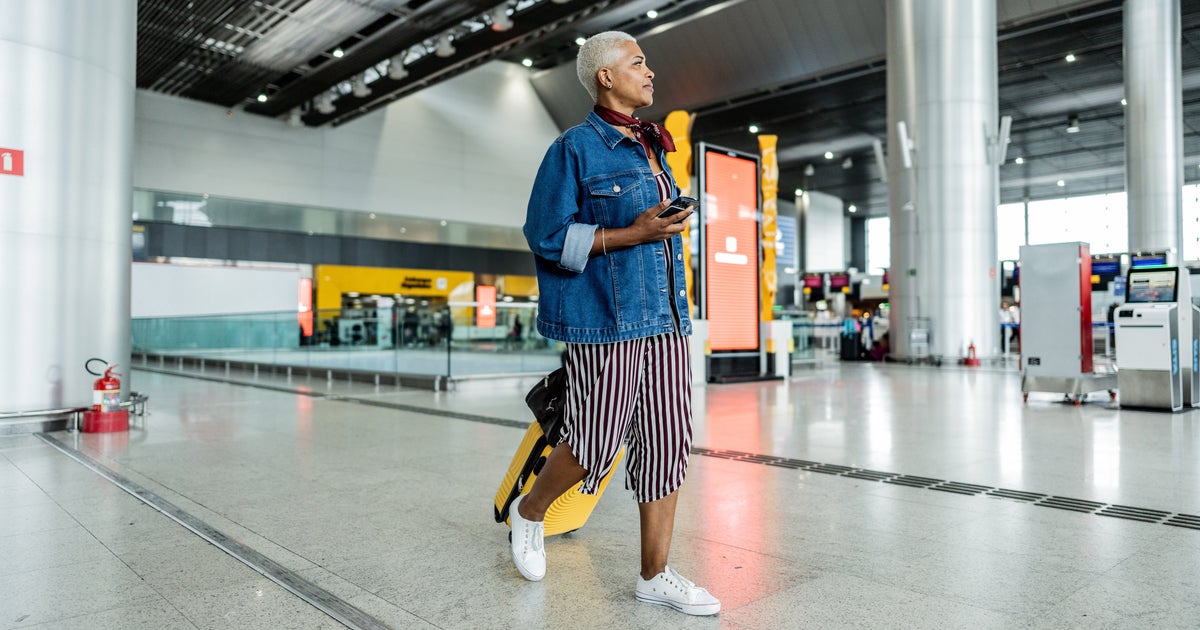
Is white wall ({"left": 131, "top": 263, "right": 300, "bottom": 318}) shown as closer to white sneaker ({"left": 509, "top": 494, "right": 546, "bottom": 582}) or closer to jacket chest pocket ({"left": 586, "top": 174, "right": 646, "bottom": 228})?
white sneaker ({"left": 509, "top": 494, "right": 546, "bottom": 582})

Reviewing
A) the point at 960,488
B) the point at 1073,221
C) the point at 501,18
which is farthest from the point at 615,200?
the point at 1073,221

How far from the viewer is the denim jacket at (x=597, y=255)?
6.56ft

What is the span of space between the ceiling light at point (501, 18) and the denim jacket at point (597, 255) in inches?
596

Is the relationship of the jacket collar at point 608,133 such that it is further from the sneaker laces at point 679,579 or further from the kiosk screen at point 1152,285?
the kiosk screen at point 1152,285

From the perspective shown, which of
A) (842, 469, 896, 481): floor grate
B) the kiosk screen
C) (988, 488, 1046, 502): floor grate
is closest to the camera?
(988, 488, 1046, 502): floor grate

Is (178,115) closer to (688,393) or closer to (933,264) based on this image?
(933,264)

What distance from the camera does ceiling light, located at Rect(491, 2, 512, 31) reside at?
1605 cm

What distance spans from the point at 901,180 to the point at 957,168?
1.17m

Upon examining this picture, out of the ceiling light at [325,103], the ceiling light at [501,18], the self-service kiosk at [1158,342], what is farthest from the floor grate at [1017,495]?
the ceiling light at [325,103]

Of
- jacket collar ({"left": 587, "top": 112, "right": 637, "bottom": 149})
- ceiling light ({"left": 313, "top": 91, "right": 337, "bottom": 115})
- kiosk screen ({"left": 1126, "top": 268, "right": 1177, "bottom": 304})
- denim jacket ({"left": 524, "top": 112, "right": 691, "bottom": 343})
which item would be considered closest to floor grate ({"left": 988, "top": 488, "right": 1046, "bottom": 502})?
denim jacket ({"left": 524, "top": 112, "right": 691, "bottom": 343})

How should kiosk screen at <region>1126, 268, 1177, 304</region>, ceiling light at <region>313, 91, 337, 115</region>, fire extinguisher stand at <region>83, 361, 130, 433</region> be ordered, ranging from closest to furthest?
fire extinguisher stand at <region>83, 361, 130, 433</region>
kiosk screen at <region>1126, 268, 1177, 304</region>
ceiling light at <region>313, 91, 337, 115</region>

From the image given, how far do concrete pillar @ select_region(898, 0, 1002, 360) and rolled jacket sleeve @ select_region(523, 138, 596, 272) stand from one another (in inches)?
598

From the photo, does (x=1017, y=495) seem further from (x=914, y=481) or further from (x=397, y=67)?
(x=397, y=67)

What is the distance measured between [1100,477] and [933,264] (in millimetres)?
12646
